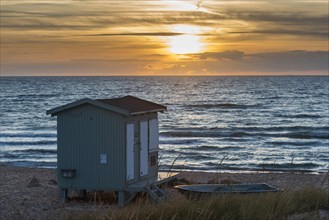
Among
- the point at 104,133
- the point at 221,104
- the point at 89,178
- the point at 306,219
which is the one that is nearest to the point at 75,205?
the point at 89,178

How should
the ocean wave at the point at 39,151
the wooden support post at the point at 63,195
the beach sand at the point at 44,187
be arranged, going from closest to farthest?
the beach sand at the point at 44,187 < the wooden support post at the point at 63,195 < the ocean wave at the point at 39,151

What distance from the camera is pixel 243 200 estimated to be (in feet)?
29.1

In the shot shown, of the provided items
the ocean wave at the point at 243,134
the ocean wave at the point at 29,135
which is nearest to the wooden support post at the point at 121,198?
the ocean wave at the point at 243,134

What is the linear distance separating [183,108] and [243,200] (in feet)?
180

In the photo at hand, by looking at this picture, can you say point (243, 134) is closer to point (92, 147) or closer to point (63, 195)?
point (63, 195)

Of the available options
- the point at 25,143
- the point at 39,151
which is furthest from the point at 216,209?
the point at 25,143

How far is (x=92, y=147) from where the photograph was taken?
1476 cm

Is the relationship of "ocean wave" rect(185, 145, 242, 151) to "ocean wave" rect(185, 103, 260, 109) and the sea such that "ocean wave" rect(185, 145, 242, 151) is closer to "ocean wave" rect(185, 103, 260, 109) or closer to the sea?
the sea

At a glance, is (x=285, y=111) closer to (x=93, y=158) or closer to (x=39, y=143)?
(x=39, y=143)

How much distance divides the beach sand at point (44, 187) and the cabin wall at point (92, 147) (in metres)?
0.58

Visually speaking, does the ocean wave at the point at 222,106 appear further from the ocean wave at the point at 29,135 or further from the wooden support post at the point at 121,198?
the wooden support post at the point at 121,198

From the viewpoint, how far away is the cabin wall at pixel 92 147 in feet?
47.8

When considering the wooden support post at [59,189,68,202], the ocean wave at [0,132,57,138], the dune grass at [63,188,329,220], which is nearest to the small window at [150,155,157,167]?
the wooden support post at [59,189,68,202]

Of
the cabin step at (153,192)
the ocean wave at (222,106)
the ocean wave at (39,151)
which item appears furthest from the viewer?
the ocean wave at (222,106)
